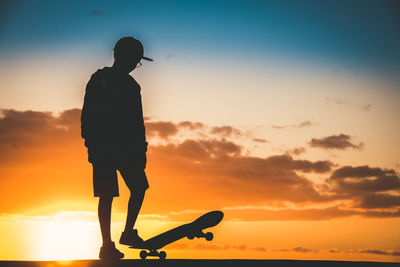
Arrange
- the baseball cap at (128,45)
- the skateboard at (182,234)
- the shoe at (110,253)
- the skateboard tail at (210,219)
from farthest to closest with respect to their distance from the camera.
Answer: the skateboard tail at (210,219), the skateboard at (182,234), the baseball cap at (128,45), the shoe at (110,253)

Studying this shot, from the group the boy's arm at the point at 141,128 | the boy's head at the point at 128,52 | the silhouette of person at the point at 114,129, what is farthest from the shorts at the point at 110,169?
the boy's head at the point at 128,52

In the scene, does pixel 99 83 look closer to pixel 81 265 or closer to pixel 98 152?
pixel 98 152

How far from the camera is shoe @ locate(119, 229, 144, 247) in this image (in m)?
7.09

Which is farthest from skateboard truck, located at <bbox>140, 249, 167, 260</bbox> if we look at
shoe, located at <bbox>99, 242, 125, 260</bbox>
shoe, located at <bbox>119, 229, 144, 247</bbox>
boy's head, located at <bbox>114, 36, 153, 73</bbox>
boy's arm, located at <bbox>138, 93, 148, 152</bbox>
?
boy's head, located at <bbox>114, 36, 153, 73</bbox>

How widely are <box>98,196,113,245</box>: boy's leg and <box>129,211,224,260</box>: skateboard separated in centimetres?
68

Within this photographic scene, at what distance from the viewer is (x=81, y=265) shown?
667 cm

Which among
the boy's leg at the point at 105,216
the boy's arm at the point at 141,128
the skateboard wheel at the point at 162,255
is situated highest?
the boy's arm at the point at 141,128

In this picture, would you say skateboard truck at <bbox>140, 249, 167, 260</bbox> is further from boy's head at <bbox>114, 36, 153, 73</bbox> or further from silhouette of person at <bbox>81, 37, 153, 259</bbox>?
boy's head at <bbox>114, 36, 153, 73</bbox>

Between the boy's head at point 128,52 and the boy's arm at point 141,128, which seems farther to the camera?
the boy's arm at point 141,128

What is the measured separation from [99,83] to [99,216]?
2.15m

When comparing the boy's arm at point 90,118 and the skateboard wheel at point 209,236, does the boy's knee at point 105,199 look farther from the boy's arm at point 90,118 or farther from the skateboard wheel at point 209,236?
the skateboard wheel at point 209,236

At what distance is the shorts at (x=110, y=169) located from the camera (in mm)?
6688

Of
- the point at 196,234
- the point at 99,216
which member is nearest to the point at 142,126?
the point at 99,216

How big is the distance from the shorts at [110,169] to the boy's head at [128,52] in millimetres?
1431
